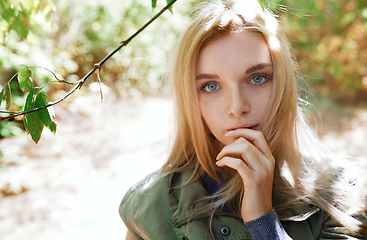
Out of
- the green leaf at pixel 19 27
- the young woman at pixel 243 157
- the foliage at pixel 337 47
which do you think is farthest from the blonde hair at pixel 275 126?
the foliage at pixel 337 47

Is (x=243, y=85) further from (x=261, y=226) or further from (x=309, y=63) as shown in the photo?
(x=309, y=63)

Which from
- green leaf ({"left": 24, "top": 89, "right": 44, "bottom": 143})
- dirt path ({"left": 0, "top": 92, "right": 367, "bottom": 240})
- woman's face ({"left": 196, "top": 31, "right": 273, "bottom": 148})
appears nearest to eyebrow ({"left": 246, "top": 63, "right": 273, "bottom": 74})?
woman's face ({"left": 196, "top": 31, "right": 273, "bottom": 148})

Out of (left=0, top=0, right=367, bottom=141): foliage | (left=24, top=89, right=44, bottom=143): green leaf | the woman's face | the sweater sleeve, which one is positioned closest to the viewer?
(left=24, top=89, right=44, bottom=143): green leaf

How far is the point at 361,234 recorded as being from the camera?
1252mm

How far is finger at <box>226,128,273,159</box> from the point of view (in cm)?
120

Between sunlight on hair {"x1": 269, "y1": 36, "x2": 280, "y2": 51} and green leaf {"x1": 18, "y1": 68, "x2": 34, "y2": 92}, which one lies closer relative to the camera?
green leaf {"x1": 18, "y1": 68, "x2": 34, "y2": 92}

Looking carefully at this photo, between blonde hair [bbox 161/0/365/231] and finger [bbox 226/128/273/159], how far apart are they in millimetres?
120

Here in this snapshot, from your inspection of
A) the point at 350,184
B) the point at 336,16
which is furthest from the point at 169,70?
the point at 336,16

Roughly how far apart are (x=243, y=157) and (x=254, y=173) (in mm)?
78

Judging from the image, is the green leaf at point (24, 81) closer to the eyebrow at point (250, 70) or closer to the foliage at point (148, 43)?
the eyebrow at point (250, 70)

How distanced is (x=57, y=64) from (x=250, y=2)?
4997 mm

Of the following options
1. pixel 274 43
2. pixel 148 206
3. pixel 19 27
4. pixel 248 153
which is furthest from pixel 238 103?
pixel 19 27

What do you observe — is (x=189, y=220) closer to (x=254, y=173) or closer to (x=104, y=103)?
(x=254, y=173)

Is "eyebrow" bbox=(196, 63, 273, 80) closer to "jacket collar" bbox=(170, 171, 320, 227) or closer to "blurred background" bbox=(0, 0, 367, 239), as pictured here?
"blurred background" bbox=(0, 0, 367, 239)
